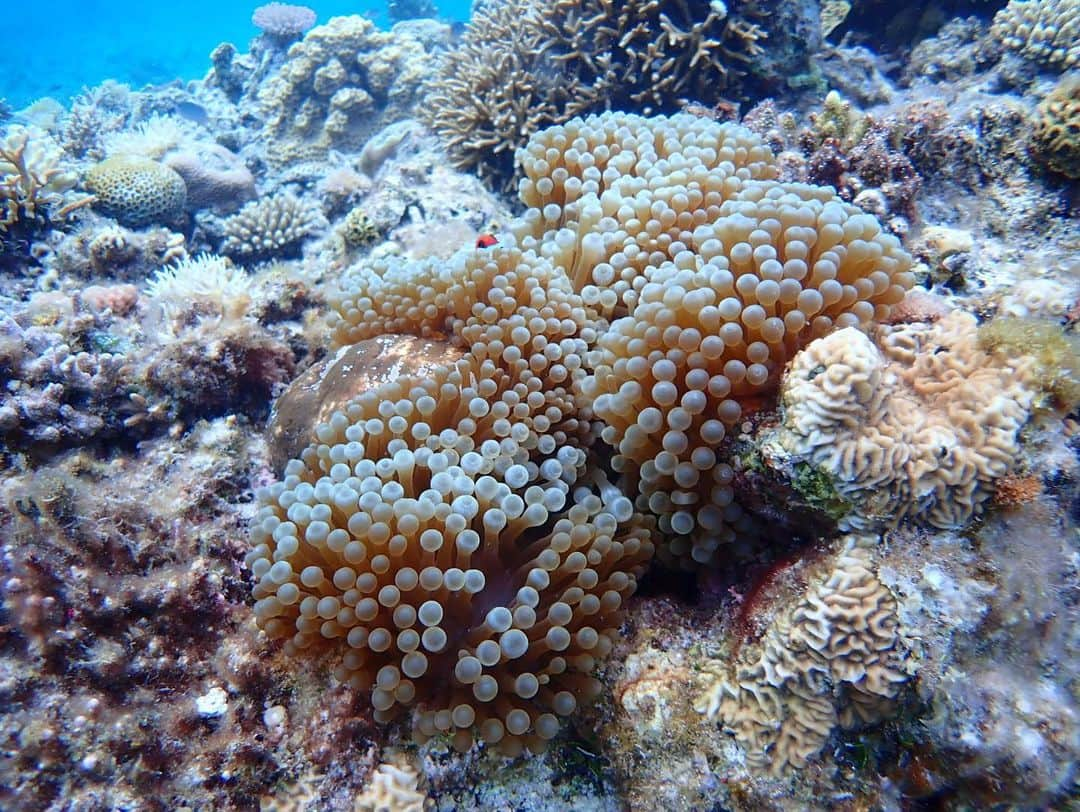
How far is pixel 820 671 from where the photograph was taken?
209 centimetres

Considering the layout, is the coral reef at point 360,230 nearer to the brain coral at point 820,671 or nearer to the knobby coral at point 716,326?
the knobby coral at point 716,326

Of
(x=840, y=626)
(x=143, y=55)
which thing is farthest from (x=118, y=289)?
(x=143, y=55)

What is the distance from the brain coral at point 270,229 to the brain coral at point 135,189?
0.68m

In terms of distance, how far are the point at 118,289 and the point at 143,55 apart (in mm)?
56206

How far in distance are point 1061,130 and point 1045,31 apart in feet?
7.08

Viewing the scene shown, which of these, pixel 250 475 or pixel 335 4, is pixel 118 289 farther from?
pixel 335 4

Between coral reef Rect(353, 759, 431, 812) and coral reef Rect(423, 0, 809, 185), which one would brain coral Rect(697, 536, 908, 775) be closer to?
coral reef Rect(353, 759, 431, 812)

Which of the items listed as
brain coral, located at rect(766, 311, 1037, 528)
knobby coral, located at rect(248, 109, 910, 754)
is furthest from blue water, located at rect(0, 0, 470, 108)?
brain coral, located at rect(766, 311, 1037, 528)

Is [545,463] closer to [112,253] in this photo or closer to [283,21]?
[112,253]

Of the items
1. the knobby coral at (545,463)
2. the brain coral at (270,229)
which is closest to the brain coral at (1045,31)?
the knobby coral at (545,463)

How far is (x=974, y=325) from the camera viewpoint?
7.73 ft

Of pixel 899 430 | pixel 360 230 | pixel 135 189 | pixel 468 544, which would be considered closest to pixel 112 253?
pixel 135 189

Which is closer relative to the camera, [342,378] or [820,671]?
[820,671]

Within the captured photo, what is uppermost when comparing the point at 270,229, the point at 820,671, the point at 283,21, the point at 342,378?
the point at 283,21
